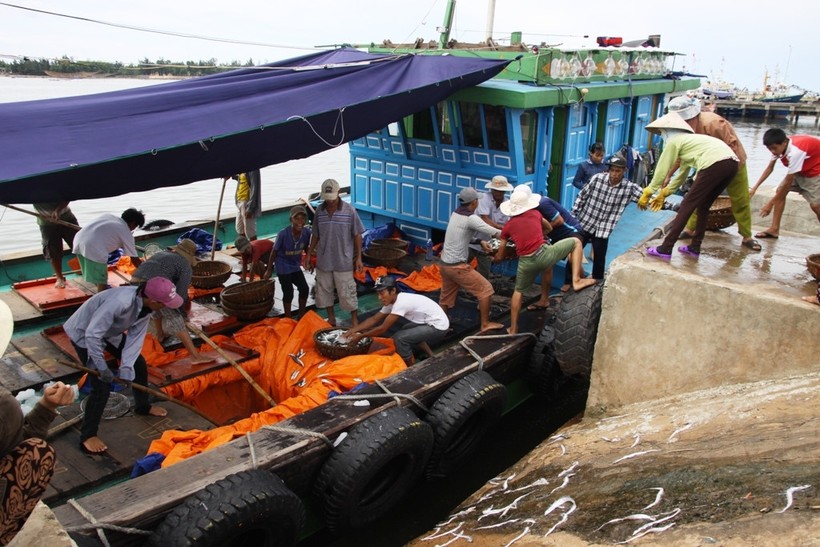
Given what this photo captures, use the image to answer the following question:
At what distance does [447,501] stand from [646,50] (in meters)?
6.83

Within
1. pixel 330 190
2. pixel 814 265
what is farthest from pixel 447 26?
pixel 814 265

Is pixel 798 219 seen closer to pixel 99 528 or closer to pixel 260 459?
pixel 260 459

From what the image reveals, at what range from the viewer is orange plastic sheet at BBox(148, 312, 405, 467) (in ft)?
13.0

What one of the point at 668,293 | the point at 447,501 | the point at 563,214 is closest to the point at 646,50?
the point at 563,214

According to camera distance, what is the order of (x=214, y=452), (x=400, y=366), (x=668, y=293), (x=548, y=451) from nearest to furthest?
(x=214, y=452) → (x=668, y=293) → (x=548, y=451) → (x=400, y=366)

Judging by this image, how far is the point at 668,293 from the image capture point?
4.12m

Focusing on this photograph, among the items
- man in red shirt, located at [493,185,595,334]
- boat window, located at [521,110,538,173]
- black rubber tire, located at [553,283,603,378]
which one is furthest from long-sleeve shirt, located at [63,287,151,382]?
boat window, located at [521,110,538,173]

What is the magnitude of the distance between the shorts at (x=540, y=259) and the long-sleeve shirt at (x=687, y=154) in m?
1.11

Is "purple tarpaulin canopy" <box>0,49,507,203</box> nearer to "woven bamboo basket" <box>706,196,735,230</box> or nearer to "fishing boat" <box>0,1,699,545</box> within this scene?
"fishing boat" <box>0,1,699,545</box>

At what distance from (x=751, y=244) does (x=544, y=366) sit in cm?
201

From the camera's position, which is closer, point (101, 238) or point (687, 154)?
point (687, 154)

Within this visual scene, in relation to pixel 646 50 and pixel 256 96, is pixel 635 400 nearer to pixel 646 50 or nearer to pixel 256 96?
pixel 256 96

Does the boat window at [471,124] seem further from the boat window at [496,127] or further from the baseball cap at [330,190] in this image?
the baseball cap at [330,190]

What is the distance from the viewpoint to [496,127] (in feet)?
21.3
